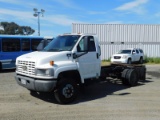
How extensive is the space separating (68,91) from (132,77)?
4.66 meters

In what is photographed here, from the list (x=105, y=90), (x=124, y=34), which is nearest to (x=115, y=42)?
(x=124, y=34)

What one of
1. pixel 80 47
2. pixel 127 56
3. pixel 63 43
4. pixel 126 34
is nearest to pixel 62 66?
pixel 80 47

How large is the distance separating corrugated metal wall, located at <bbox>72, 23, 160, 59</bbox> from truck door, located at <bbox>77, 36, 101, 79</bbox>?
2657cm

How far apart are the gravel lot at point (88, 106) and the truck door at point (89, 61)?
91 cm

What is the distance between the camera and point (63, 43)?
30.8 ft

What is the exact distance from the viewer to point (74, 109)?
7934mm

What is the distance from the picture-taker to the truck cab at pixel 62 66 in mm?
8227

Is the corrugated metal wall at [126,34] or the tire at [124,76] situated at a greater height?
the corrugated metal wall at [126,34]

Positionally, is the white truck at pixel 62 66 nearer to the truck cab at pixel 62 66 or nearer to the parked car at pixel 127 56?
the truck cab at pixel 62 66

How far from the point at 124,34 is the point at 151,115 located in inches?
1185

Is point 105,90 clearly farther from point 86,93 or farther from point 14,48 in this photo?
point 14,48

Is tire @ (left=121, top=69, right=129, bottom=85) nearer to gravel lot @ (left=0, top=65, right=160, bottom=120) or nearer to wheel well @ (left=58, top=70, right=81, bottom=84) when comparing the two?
gravel lot @ (left=0, top=65, right=160, bottom=120)

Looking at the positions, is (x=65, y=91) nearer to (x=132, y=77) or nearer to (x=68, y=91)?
(x=68, y=91)

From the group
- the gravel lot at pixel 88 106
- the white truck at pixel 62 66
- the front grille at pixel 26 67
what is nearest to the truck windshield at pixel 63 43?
the white truck at pixel 62 66
